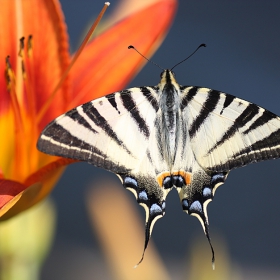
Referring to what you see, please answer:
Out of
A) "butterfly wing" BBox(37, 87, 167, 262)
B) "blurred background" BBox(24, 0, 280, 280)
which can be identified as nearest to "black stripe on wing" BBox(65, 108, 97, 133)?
"butterfly wing" BBox(37, 87, 167, 262)

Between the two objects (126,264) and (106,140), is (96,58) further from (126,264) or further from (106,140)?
(126,264)

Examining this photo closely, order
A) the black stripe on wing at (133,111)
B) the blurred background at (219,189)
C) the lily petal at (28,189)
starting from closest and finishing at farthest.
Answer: the lily petal at (28,189), the black stripe on wing at (133,111), the blurred background at (219,189)

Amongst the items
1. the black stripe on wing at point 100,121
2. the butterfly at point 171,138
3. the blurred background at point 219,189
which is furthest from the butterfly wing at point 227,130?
the blurred background at point 219,189

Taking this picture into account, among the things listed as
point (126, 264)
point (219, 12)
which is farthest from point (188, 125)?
point (219, 12)

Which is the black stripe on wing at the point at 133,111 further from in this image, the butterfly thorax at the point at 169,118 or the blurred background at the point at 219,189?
the blurred background at the point at 219,189

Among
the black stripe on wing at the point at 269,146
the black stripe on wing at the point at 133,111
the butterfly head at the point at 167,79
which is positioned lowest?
the black stripe on wing at the point at 133,111

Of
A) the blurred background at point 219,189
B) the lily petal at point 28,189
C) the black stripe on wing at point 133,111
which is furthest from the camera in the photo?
the blurred background at point 219,189

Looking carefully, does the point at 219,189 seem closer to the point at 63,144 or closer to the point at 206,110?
the point at 206,110
